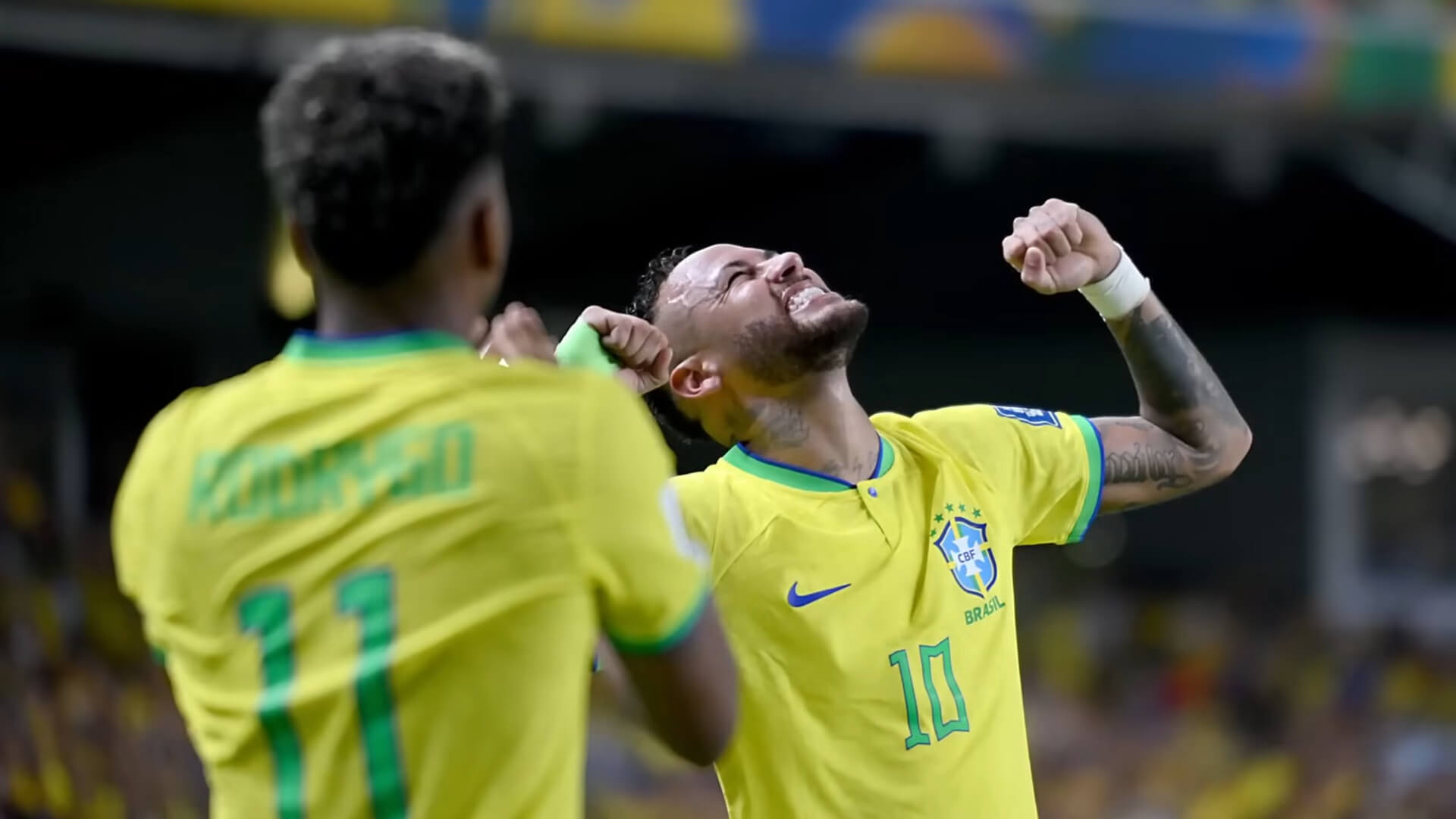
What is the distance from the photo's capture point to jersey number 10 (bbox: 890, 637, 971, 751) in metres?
2.63

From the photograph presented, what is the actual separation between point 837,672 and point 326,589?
1199 mm

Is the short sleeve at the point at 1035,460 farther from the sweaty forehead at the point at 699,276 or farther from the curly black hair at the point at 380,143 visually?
the curly black hair at the point at 380,143

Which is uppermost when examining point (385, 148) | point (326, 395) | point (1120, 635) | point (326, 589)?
point (385, 148)

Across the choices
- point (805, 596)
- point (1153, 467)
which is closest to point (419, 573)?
point (805, 596)

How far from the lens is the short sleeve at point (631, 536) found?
1.58 metres

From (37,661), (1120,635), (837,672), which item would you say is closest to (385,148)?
(837,672)

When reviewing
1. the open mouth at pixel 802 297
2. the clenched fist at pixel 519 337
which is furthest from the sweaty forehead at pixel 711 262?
the clenched fist at pixel 519 337

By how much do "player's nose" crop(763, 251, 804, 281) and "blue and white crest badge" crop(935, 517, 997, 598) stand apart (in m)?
0.49

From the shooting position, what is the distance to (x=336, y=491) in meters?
1.60

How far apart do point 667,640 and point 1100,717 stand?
9.13 m

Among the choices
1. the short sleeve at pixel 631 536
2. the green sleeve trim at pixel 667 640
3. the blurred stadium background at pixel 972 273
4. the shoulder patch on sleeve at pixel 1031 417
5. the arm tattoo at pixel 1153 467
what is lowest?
the blurred stadium background at pixel 972 273

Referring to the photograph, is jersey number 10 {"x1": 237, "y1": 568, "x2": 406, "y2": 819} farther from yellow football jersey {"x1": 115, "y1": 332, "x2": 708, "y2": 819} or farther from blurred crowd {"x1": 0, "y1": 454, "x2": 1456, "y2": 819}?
blurred crowd {"x1": 0, "y1": 454, "x2": 1456, "y2": 819}

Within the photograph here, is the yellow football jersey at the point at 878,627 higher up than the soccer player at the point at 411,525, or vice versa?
the soccer player at the point at 411,525

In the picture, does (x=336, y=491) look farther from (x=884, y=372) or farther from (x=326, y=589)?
(x=884, y=372)
